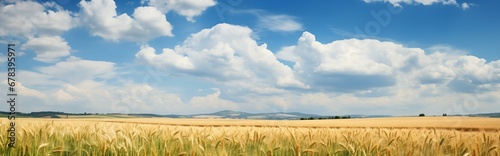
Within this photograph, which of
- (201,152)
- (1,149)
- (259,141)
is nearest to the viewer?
(201,152)

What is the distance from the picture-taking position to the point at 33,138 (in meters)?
6.09

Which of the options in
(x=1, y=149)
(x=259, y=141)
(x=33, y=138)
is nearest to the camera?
(x=1, y=149)

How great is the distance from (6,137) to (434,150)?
21.3 feet

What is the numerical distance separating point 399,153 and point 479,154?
4.42 feet

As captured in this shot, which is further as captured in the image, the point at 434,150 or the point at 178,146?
the point at 434,150

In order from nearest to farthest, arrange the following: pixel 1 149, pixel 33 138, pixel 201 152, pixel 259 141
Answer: pixel 201 152 < pixel 1 149 < pixel 33 138 < pixel 259 141

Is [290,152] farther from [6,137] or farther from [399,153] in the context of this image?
[6,137]

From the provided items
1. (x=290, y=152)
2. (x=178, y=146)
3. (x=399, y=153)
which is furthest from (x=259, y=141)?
(x=399, y=153)

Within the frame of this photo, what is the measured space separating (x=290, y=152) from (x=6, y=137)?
4.32 meters

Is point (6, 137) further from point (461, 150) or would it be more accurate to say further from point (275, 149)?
point (461, 150)

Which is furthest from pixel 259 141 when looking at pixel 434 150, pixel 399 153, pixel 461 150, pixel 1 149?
pixel 1 149

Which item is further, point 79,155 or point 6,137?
point 6,137

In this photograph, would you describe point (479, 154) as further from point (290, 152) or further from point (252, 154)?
point (252, 154)

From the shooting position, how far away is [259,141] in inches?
255
